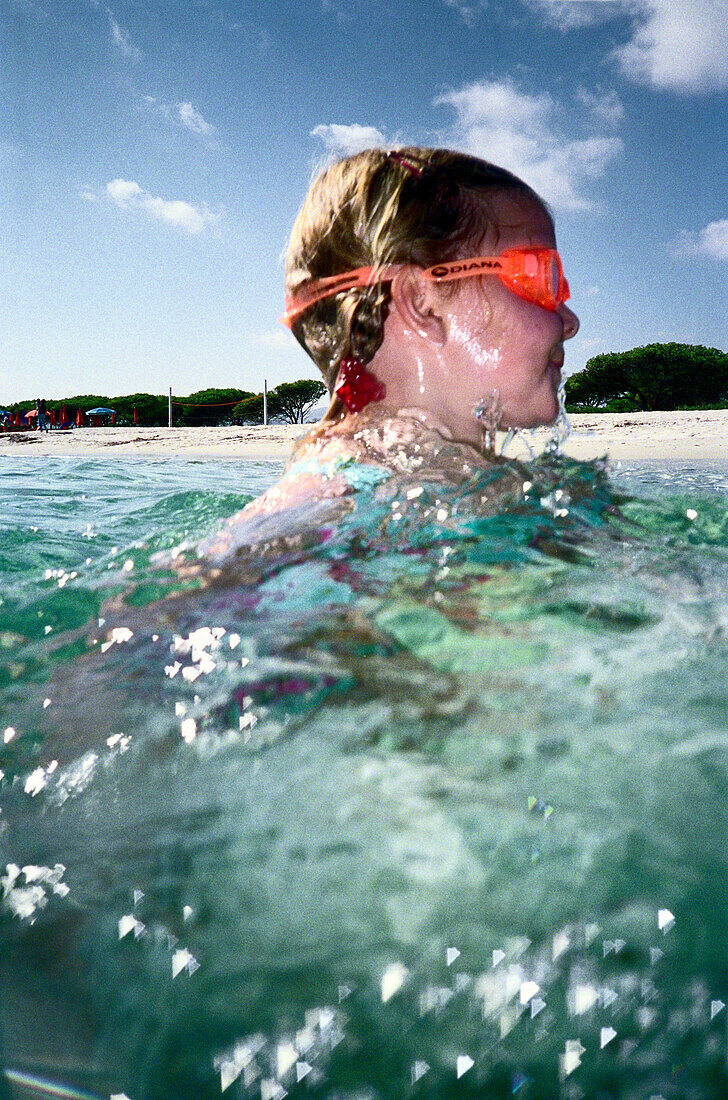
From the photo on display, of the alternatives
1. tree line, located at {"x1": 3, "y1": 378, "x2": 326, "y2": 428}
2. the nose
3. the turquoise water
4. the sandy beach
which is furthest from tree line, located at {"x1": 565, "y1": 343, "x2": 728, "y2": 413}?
the turquoise water

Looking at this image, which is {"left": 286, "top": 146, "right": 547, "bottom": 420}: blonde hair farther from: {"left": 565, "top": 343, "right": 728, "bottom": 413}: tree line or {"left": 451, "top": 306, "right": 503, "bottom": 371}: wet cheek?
{"left": 565, "top": 343, "right": 728, "bottom": 413}: tree line

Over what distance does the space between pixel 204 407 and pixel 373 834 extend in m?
36.9

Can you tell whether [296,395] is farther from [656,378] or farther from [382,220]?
[382,220]

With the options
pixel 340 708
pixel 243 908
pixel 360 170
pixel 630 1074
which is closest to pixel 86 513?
pixel 360 170

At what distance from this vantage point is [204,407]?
3616 centimetres

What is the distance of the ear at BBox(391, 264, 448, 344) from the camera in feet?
6.92

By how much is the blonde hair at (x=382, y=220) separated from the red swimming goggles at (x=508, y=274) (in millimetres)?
22

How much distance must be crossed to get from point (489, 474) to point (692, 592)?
2.12 ft

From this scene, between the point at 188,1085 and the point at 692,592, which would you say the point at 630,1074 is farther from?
the point at 692,592

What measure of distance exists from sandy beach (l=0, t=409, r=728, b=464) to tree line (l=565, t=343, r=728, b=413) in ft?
72.5

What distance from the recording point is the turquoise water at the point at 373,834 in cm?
68

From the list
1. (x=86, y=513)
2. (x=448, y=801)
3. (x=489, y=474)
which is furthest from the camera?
(x=86, y=513)

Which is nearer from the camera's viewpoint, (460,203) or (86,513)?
(460,203)

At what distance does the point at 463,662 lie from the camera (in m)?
1.18
